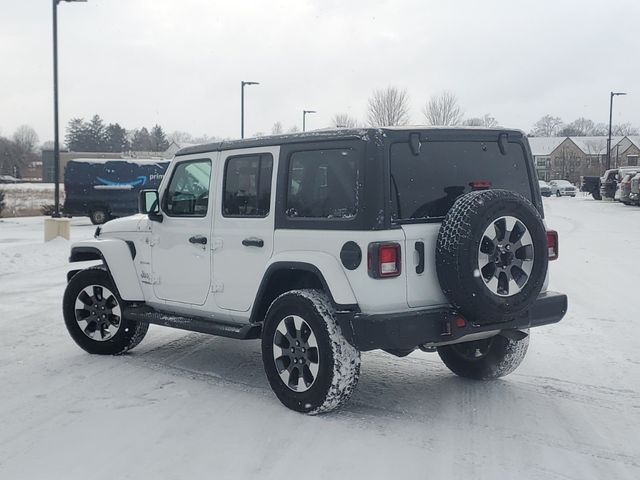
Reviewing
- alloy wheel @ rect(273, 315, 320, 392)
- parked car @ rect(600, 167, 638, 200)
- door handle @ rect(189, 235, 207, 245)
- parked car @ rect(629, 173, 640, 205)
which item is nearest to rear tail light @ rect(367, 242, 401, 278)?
alloy wheel @ rect(273, 315, 320, 392)

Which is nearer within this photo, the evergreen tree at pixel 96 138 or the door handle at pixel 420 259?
the door handle at pixel 420 259

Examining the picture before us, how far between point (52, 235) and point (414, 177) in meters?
14.4

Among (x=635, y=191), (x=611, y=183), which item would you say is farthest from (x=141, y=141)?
(x=635, y=191)

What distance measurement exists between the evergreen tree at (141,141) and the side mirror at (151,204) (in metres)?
110

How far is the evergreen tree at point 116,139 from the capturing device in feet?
397

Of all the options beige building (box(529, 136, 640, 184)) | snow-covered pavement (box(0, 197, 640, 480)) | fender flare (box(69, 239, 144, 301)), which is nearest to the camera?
snow-covered pavement (box(0, 197, 640, 480))

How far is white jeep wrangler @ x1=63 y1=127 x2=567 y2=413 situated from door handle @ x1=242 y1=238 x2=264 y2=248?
24mm

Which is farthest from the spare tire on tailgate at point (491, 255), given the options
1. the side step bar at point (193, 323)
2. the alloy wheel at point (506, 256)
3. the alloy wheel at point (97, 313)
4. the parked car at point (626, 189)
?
the parked car at point (626, 189)

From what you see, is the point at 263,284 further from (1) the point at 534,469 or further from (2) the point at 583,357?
(2) the point at 583,357

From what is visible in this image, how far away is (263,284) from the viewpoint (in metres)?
5.13

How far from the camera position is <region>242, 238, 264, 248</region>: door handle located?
5203 mm

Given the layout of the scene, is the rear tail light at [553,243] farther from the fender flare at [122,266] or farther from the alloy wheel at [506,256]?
the fender flare at [122,266]

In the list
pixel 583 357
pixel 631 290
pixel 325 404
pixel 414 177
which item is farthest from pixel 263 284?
pixel 631 290

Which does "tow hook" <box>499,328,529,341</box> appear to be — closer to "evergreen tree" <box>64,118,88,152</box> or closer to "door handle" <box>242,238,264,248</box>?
"door handle" <box>242,238,264,248</box>
